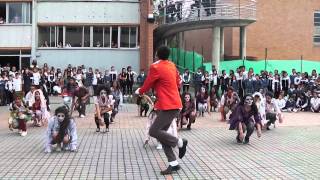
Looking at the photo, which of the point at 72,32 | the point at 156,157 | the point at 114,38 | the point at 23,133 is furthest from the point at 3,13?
the point at 156,157

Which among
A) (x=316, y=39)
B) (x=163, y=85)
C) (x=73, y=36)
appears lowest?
(x=163, y=85)

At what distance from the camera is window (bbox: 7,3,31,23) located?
1314 inches

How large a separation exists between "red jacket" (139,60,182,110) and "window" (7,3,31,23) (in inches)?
1032

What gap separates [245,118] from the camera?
12281 mm

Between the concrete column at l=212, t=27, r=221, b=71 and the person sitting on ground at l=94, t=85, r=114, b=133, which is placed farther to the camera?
the concrete column at l=212, t=27, r=221, b=71

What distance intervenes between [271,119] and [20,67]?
21.5 m

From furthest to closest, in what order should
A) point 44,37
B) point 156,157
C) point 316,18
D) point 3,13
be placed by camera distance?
point 316,18
point 44,37
point 3,13
point 156,157

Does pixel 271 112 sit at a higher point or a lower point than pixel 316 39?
lower

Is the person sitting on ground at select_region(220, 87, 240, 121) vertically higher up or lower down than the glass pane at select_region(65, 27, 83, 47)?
lower down

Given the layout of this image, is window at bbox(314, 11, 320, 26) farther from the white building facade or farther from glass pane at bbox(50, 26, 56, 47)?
glass pane at bbox(50, 26, 56, 47)

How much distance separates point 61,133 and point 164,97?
10.1 ft

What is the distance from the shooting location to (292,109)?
22859 mm

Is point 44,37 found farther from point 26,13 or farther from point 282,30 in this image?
point 282,30

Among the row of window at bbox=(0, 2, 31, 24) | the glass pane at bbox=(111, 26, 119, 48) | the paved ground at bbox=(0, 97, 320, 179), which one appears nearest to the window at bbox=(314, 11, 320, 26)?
the glass pane at bbox=(111, 26, 119, 48)
